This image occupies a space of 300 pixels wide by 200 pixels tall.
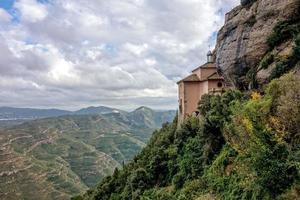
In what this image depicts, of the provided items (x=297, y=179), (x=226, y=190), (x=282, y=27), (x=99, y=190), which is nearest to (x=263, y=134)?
(x=297, y=179)

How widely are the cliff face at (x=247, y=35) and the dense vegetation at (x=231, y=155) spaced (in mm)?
3630

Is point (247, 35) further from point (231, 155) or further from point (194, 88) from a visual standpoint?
point (194, 88)

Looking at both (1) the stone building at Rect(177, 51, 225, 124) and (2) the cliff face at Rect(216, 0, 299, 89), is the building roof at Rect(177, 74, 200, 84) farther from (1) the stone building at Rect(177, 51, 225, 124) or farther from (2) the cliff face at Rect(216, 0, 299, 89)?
(2) the cliff face at Rect(216, 0, 299, 89)

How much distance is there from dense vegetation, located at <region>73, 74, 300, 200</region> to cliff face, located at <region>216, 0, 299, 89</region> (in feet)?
11.9

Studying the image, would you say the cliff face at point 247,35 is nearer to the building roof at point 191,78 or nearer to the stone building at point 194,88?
the stone building at point 194,88

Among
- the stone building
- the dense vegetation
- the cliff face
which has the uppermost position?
Result: the cliff face

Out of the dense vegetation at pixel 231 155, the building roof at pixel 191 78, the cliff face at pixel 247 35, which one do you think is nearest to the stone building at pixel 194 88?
the building roof at pixel 191 78

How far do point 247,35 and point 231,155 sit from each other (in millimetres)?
14930

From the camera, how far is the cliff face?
1554 inches

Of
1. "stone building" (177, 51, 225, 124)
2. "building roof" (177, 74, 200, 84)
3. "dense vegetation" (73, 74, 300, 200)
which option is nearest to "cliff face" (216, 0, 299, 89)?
"dense vegetation" (73, 74, 300, 200)

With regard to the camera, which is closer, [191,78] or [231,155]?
[231,155]

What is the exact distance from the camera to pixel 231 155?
3544 centimetres

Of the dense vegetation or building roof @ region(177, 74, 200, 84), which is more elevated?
building roof @ region(177, 74, 200, 84)

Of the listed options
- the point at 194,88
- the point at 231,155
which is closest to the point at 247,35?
the point at 231,155
